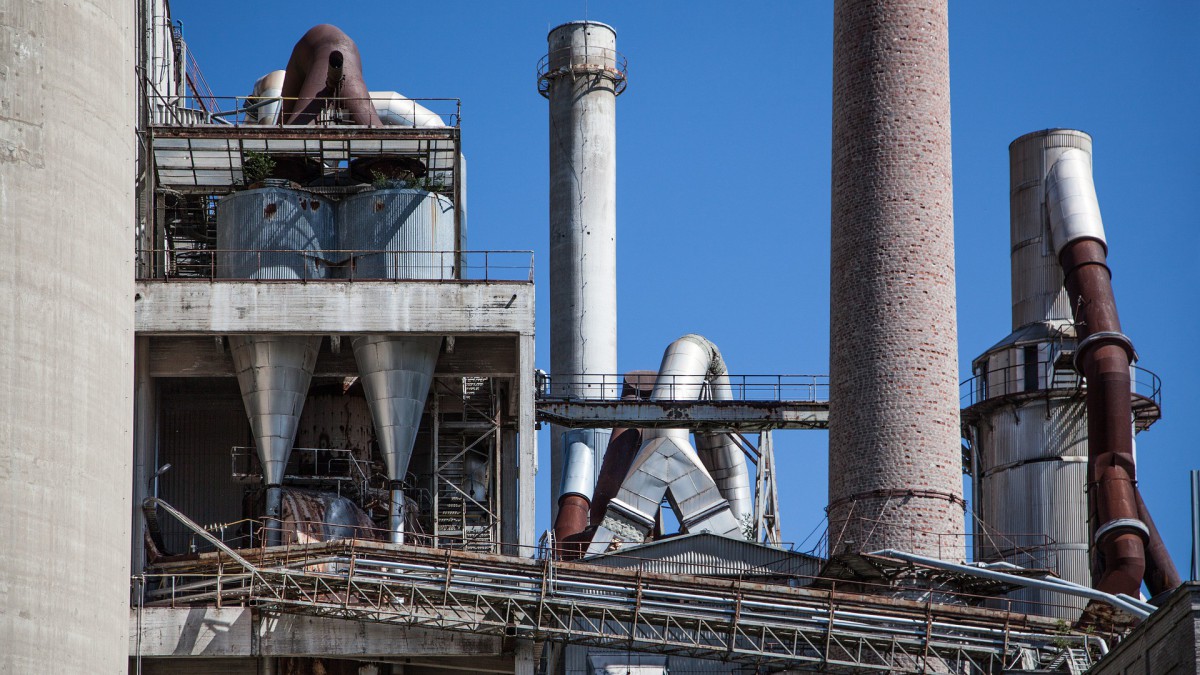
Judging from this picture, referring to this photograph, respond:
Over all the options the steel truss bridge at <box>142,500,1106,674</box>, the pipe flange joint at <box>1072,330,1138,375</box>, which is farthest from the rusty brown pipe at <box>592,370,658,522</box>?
the steel truss bridge at <box>142,500,1106,674</box>

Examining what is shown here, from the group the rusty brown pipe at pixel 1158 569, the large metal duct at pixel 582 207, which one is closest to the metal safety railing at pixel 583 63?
the large metal duct at pixel 582 207

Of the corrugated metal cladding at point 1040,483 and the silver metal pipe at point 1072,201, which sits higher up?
the silver metal pipe at point 1072,201

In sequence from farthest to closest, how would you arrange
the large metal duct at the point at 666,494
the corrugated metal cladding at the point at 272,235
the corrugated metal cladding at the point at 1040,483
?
the large metal duct at the point at 666,494 → the corrugated metal cladding at the point at 1040,483 → the corrugated metal cladding at the point at 272,235

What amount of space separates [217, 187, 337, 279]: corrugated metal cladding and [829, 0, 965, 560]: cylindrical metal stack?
461 inches

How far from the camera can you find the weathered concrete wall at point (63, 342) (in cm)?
3192

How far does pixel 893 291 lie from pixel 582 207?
26.3 metres

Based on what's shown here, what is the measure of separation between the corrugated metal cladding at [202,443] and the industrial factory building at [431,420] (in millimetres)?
92

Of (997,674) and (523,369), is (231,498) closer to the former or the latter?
(523,369)

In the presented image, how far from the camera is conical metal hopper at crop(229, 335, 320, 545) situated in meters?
44.3

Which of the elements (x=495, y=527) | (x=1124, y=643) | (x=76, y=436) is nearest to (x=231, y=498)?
(x=495, y=527)

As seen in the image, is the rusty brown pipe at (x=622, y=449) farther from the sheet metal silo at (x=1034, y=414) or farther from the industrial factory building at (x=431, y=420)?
the sheet metal silo at (x=1034, y=414)

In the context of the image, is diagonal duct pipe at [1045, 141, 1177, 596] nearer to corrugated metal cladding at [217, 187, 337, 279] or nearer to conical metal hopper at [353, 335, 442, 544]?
conical metal hopper at [353, 335, 442, 544]

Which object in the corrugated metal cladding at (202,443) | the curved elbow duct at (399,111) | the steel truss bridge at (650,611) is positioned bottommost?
the steel truss bridge at (650,611)

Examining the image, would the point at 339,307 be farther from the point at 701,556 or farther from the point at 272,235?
the point at 701,556
